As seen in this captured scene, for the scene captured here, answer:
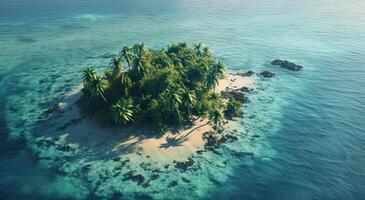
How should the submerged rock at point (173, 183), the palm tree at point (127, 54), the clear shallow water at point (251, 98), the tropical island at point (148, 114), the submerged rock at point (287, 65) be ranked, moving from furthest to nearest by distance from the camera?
1. the submerged rock at point (287, 65)
2. the palm tree at point (127, 54)
3. the tropical island at point (148, 114)
4. the clear shallow water at point (251, 98)
5. the submerged rock at point (173, 183)

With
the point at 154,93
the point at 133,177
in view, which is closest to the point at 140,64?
the point at 154,93

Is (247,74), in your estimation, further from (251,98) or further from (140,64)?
(140,64)

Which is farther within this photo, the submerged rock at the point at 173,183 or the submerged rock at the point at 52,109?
the submerged rock at the point at 52,109

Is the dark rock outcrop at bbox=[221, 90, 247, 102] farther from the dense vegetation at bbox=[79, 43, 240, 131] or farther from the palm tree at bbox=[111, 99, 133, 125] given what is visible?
the palm tree at bbox=[111, 99, 133, 125]

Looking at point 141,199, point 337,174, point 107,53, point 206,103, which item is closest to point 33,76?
point 107,53

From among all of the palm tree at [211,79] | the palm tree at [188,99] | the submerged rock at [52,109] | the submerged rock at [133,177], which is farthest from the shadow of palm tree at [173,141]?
the submerged rock at [52,109]

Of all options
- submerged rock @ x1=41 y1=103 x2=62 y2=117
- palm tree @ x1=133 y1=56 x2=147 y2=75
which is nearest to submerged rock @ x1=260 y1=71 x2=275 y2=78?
palm tree @ x1=133 y1=56 x2=147 y2=75

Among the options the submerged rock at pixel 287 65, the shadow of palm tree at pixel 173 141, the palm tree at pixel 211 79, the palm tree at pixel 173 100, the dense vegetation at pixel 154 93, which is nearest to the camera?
the shadow of palm tree at pixel 173 141

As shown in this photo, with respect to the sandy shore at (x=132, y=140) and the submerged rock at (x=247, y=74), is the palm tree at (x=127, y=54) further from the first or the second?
the submerged rock at (x=247, y=74)
